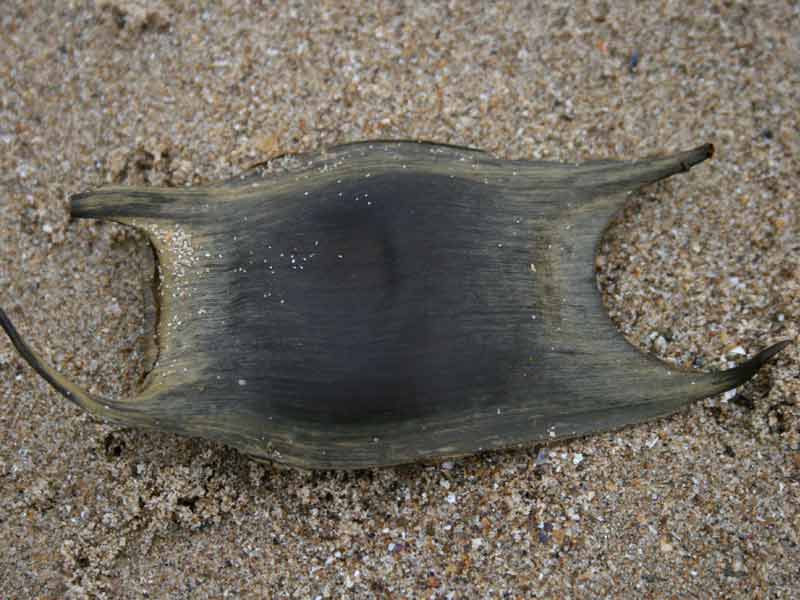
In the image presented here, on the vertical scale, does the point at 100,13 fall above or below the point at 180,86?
above

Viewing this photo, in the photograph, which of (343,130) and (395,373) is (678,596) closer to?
(395,373)

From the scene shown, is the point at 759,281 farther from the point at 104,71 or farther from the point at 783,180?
the point at 104,71

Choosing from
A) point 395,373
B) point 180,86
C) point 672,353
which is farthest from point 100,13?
point 672,353

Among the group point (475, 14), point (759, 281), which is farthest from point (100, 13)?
point (759, 281)

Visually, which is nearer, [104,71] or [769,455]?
[769,455]

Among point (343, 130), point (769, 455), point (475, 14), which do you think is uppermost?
point (475, 14)

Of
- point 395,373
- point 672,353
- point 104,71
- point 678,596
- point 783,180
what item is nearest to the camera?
point 395,373

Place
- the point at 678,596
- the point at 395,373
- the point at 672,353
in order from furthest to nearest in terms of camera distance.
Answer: the point at 672,353 → the point at 678,596 → the point at 395,373
